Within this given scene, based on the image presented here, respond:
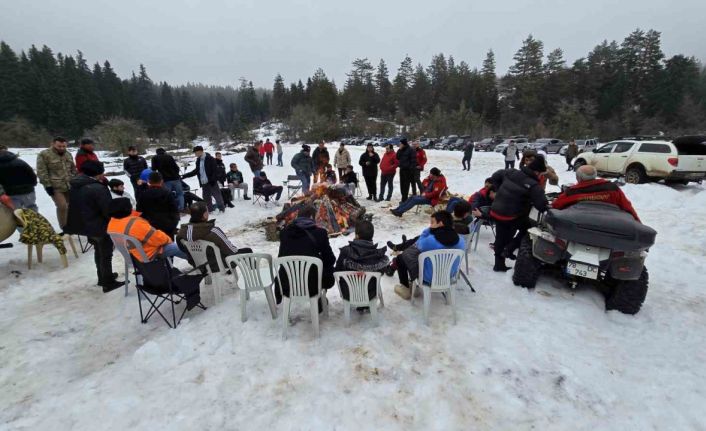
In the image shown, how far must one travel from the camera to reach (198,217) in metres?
3.92

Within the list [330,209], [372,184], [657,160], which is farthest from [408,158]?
[657,160]

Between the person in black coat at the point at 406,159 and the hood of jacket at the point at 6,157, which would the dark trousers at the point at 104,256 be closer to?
the hood of jacket at the point at 6,157

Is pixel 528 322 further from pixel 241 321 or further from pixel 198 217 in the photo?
pixel 198 217

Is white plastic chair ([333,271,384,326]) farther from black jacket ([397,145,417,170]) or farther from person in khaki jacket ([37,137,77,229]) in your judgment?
black jacket ([397,145,417,170])

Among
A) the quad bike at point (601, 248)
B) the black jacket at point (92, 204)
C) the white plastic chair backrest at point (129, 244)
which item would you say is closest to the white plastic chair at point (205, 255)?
the white plastic chair backrest at point (129, 244)

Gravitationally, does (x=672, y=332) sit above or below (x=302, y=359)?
below

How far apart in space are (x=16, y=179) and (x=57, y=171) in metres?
0.58

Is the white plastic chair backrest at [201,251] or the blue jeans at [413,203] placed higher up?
the white plastic chair backrest at [201,251]

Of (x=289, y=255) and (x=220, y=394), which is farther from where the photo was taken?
(x=289, y=255)

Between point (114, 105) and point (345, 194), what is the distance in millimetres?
63447

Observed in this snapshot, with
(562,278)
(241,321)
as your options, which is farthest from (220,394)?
(562,278)

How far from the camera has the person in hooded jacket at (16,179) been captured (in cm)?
554

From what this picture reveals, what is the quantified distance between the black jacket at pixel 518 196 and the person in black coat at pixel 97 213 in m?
5.38

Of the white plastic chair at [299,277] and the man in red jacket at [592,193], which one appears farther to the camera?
the man in red jacket at [592,193]
